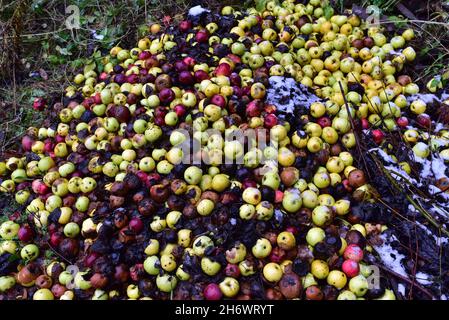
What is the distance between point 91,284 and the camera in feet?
10.5

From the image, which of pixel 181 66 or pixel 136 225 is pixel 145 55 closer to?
pixel 181 66

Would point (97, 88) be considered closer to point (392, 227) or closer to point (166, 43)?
point (166, 43)

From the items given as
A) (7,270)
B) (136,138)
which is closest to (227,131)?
(136,138)

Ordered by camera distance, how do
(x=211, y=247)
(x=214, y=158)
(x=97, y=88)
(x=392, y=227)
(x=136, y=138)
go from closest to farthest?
(x=211, y=247)
(x=392, y=227)
(x=214, y=158)
(x=136, y=138)
(x=97, y=88)

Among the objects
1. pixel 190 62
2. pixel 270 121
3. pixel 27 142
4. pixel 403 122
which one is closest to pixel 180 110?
pixel 190 62

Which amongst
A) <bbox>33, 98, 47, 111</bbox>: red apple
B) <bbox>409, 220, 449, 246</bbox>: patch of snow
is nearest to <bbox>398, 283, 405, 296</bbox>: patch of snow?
<bbox>409, 220, 449, 246</bbox>: patch of snow

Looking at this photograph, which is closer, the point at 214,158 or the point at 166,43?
the point at 214,158

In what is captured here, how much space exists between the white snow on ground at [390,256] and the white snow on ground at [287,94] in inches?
61.6

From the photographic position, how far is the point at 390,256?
10.6 feet

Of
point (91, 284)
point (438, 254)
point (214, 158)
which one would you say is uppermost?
point (438, 254)

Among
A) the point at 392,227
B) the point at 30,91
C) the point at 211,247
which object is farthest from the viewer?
the point at 30,91

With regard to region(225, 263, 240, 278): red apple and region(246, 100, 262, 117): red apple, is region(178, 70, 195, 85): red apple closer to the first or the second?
region(246, 100, 262, 117): red apple

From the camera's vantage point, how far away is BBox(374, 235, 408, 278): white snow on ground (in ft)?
10.4

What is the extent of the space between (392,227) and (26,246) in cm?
321
